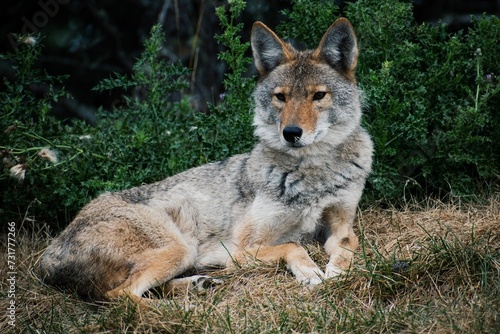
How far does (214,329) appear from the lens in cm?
491

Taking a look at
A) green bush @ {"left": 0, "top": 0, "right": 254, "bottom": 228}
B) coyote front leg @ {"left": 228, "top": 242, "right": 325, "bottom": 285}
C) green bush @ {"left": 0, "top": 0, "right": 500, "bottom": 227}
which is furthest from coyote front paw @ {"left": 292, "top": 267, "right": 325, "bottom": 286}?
green bush @ {"left": 0, "top": 0, "right": 254, "bottom": 228}

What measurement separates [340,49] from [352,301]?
2.52m

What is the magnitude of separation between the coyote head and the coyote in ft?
0.03

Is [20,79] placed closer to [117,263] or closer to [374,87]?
[117,263]

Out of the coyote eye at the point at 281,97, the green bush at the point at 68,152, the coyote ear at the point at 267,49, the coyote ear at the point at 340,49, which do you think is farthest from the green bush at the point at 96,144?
the coyote ear at the point at 340,49

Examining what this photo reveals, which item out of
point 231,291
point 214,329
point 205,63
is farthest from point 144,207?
point 205,63

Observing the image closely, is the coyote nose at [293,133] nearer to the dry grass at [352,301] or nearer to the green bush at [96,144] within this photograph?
the dry grass at [352,301]

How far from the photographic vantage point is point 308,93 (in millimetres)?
6273

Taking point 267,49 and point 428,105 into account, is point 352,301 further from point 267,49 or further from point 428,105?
point 428,105

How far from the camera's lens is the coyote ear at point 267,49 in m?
6.66

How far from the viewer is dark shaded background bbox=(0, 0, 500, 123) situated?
471 inches

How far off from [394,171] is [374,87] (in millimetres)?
895

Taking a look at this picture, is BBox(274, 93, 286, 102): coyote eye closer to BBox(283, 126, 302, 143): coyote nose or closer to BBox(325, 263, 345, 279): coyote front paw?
BBox(283, 126, 302, 143): coyote nose

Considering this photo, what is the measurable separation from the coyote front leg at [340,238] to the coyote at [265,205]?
0.04ft
